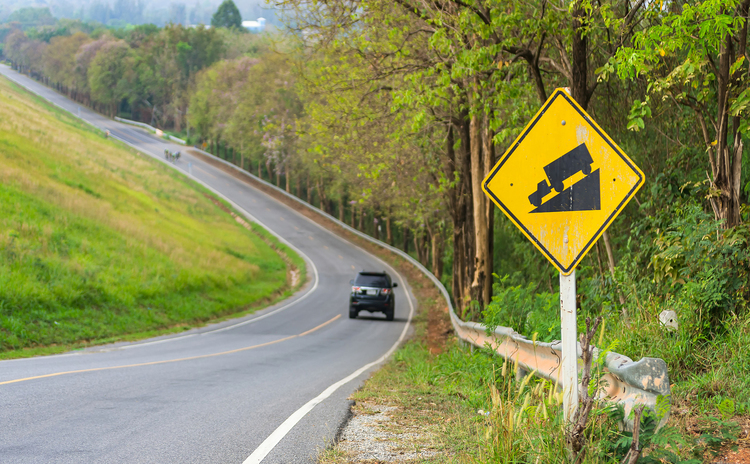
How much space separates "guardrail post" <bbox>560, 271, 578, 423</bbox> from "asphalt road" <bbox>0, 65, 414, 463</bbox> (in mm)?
2248

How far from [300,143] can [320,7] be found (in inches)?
1444

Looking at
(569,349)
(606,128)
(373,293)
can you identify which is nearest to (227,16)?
(373,293)

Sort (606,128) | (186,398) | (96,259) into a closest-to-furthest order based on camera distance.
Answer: (186,398)
(606,128)
(96,259)

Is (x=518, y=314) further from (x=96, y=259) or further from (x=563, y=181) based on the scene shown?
(x=96, y=259)

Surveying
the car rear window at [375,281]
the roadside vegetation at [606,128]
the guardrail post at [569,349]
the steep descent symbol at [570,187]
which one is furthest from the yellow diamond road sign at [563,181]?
the car rear window at [375,281]

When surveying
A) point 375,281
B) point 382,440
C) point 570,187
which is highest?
point 570,187

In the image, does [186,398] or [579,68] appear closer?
[186,398]

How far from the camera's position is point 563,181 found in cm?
429

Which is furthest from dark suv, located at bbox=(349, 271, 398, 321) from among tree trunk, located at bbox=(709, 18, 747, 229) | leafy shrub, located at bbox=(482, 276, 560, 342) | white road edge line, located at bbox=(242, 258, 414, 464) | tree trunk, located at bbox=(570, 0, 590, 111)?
tree trunk, located at bbox=(709, 18, 747, 229)

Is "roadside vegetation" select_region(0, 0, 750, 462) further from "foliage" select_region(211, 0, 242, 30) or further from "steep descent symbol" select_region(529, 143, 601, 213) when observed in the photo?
"foliage" select_region(211, 0, 242, 30)

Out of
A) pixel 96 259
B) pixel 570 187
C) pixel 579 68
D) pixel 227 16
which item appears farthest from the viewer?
pixel 227 16

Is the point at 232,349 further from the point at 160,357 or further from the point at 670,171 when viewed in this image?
the point at 670,171

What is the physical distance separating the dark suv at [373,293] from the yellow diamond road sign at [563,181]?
20349mm

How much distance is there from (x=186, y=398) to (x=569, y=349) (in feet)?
17.9
